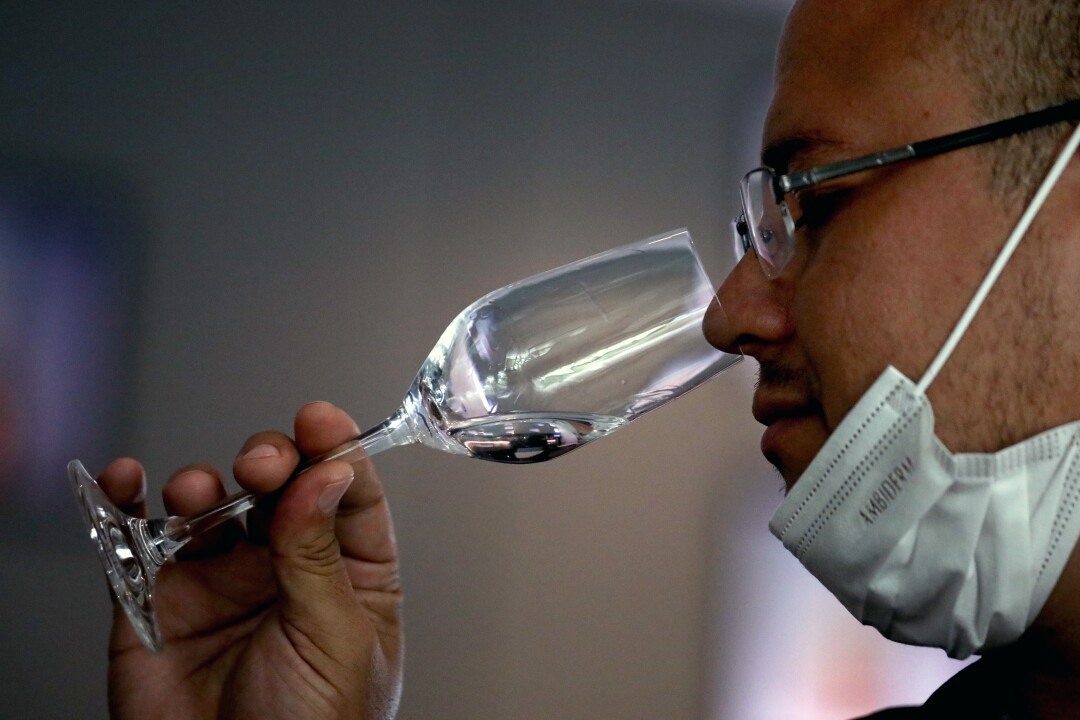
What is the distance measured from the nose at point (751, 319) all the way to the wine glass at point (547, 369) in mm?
25

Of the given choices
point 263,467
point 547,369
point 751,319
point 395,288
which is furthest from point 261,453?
point 395,288

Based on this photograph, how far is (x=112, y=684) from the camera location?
935mm

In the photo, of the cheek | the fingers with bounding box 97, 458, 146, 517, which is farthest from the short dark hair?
the fingers with bounding box 97, 458, 146, 517

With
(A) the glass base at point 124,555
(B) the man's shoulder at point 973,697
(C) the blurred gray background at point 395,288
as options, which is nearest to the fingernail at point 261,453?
(A) the glass base at point 124,555

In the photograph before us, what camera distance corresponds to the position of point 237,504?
2.72ft

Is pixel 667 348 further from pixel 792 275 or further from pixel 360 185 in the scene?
pixel 360 185

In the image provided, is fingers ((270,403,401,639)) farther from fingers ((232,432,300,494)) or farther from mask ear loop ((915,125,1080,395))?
mask ear loop ((915,125,1080,395))

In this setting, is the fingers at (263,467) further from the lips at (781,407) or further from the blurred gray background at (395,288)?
the blurred gray background at (395,288)

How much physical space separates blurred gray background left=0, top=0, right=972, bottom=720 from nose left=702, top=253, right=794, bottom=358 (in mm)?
1554

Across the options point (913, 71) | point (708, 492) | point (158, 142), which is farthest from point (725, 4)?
point (913, 71)

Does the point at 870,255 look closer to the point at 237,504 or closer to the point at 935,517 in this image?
the point at 935,517

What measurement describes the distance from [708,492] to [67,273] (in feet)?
5.72

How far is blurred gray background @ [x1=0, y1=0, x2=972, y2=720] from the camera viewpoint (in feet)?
7.00

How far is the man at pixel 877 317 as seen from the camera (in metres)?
0.66
